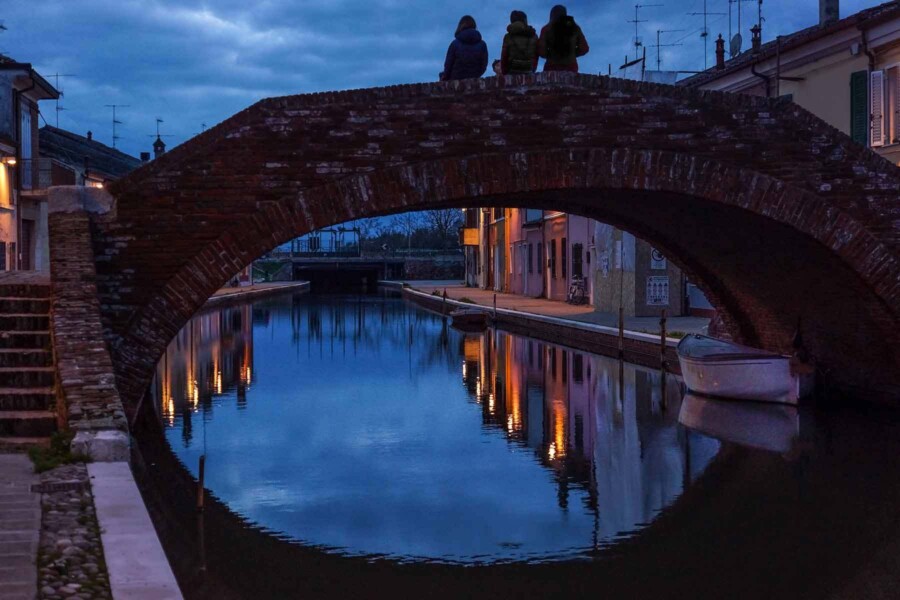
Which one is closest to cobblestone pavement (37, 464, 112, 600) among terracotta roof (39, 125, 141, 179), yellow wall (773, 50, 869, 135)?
yellow wall (773, 50, 869, 135)

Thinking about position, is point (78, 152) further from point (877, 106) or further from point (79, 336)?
point (79, 336)

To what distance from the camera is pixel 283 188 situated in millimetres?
11273

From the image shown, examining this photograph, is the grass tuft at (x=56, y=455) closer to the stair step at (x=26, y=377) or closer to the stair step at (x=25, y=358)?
the stair step at (x=26, y=377)

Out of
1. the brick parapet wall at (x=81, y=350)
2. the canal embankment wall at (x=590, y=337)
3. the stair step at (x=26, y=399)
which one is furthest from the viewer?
the canal embankment wall at (x=590, y=337)

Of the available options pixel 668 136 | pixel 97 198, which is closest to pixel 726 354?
pixel 668 136

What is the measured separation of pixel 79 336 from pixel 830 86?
15.1 metres

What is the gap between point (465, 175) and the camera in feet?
38.2

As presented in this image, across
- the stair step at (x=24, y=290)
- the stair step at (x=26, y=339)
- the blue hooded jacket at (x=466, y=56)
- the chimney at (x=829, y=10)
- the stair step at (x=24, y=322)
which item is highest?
the chimney at (x=829, y=10)

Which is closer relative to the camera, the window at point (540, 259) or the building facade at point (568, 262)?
the building facade at point (568, 262)

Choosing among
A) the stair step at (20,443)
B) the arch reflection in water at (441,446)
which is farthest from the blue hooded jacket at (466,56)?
the stair step at (20,443)

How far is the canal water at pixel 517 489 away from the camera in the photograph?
25.7 feet

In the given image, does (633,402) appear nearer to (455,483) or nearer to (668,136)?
(668,136)

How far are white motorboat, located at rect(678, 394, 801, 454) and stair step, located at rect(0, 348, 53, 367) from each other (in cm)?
750

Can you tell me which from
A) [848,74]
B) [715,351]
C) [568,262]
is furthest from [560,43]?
[568,262]
